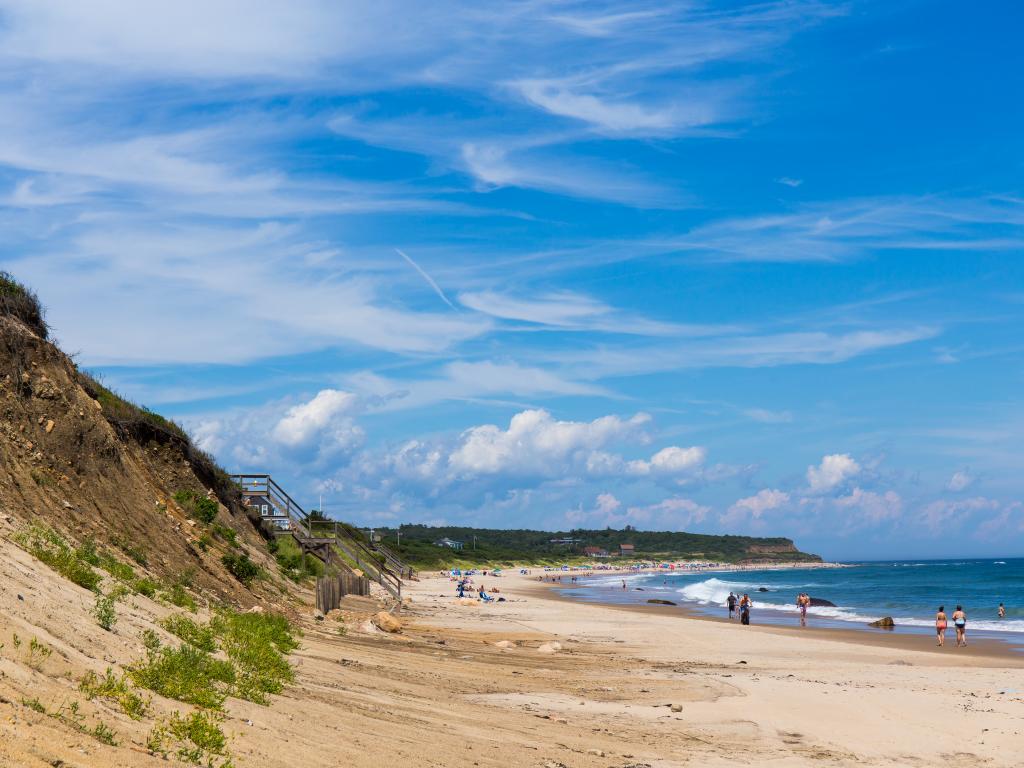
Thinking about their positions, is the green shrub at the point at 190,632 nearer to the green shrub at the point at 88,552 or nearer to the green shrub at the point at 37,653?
the green shrub at the point at 88,552

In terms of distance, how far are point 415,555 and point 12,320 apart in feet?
344

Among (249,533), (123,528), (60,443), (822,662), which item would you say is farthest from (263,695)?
(249,533)

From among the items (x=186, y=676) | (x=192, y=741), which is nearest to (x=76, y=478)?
(x=186, y=676)

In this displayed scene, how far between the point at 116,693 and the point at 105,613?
3.08 meters

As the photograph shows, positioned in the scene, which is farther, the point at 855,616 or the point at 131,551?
the point at 855,616

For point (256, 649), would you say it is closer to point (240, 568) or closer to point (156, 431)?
point (240, 568)

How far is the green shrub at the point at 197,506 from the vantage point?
83.0ft

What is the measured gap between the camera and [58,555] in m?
13.0

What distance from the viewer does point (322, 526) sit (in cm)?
5753

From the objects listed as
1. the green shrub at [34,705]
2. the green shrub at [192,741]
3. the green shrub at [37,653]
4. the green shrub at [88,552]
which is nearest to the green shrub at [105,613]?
the green shrub at [37,653]

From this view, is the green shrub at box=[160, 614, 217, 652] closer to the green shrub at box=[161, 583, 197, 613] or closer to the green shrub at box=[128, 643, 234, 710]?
the green shrub at box=[128, 643, 234, 710]

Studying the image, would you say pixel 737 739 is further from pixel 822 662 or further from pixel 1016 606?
pixel 1016 606

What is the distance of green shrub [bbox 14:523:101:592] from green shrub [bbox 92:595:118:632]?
2.98 feet

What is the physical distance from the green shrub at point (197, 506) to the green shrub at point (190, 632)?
12374mm
